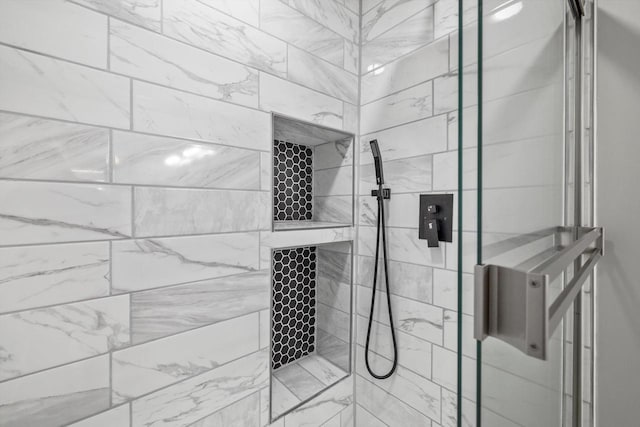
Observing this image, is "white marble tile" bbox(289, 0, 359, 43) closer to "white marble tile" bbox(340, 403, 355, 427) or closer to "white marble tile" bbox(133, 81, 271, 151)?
"white marble tile" bbox(133, 81, 271, 151)

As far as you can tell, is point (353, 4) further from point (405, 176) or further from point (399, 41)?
point (405, 176)

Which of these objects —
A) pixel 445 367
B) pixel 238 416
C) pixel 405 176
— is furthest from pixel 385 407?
pixel 405 176

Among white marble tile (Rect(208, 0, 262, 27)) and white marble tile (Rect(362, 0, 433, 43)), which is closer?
white marble tile (Rect(208, 0, 262, 27))

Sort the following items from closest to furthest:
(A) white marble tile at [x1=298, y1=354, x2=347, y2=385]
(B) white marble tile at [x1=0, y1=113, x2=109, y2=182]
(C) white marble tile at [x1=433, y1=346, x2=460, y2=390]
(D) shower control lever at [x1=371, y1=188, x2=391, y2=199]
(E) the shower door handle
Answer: (E) the shower door handle, (B) white marble tile at [x1=0, y1=113, x2=109, y2=182], (C) white marble tile at [x1=433, y1=346, x2=460, y2=390], (D) shower control lever at [x1=371, y1=188, x2=391, y2=199], (A) white marble tile at [x1=298, y1=354, x2=347, y2=385]

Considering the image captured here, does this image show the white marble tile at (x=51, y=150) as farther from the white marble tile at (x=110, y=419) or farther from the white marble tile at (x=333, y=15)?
the white marble tile at (x=333, y=15)

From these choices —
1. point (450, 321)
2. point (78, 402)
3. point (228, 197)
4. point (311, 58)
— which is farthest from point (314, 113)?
point (78, 402)

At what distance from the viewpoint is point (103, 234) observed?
2.36 ft

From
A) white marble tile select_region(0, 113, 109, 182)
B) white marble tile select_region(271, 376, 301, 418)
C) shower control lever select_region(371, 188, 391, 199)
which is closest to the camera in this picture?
white marble tile select_region(0, 113, 109, 182)

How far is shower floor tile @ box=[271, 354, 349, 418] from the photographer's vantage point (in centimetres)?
116

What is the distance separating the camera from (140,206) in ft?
2.55

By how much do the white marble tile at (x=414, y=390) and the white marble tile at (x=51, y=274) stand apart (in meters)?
1.13

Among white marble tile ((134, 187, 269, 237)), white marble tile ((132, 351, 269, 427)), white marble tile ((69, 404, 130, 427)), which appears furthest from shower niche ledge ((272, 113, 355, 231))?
Answer: white marble tile ((69, 404, 130, 427))

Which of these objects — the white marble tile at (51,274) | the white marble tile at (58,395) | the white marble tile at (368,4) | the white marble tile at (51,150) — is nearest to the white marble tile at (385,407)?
the white marble tile at (58,395)

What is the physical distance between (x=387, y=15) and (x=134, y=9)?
1.01 m
